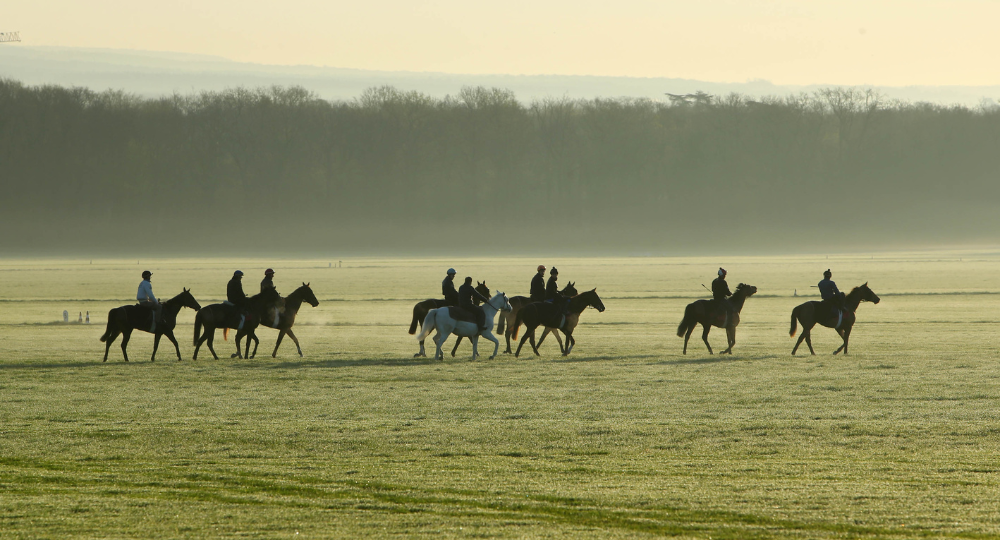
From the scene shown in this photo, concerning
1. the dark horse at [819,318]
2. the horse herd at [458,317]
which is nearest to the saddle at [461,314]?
the horse herd at [458,317]

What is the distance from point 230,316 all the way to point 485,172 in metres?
104

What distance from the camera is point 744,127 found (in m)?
130

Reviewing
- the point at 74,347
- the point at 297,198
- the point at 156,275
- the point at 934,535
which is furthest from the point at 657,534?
the point at 297,198

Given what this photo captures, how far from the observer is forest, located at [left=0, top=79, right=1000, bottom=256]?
108 meters

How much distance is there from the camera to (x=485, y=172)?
123312 millimetres

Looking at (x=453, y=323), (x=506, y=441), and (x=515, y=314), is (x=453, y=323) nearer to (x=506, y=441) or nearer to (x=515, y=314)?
(x=515, y=314)

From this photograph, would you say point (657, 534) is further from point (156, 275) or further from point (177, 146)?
point (177, 146)

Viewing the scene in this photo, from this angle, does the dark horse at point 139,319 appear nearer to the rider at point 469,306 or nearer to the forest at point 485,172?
the rider at point 469,306

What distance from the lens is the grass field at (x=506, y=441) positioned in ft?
28.1

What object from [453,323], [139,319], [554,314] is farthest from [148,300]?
[554,314]

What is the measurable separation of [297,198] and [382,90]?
19.4m

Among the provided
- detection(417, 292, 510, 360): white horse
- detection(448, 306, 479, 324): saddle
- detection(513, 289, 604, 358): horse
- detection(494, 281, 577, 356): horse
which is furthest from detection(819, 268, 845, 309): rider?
detection(448, 306, 479, 324): saddle

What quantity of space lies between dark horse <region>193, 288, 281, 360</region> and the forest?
8118 centimetres

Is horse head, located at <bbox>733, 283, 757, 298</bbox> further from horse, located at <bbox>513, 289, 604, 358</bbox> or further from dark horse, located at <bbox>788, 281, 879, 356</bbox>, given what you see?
horse, located at <bbox>513, 289, 604, 358</bbox>
